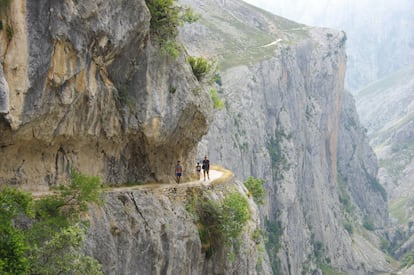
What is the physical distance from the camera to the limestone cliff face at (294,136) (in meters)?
115

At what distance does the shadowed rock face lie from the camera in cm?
2583

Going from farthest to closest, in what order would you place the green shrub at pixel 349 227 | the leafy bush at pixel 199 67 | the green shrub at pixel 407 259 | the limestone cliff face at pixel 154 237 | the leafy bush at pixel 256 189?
the green shrub at pixel 349 227, the green shrub at pixel 407 259, the leafy bush at pixel 256 189, the leafy bush at pixel 199 67, the limestone cliff face at pixel 154 237

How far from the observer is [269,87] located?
127m

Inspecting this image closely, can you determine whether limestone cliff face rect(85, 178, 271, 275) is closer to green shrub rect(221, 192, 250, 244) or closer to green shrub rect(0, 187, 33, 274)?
green shrub rect(221, 192, 250, 244)

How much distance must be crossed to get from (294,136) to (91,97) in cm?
10670

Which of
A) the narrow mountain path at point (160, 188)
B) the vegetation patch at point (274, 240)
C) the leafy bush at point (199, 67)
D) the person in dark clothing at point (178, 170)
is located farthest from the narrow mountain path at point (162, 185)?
the vegetation patch at point (274, 240)

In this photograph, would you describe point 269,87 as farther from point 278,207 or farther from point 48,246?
point 48,246

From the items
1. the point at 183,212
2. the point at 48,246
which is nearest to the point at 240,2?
the point at 183,212

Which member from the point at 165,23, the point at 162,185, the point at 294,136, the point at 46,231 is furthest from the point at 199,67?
the point at 294,136

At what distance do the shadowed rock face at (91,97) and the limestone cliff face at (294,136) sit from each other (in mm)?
49212

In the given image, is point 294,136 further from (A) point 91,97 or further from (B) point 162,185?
(A) point 91,97

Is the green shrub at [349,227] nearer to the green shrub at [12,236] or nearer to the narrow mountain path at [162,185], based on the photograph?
the narrow mountain path at [162,185]

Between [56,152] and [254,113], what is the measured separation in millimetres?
89989

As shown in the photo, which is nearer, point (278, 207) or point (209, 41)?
point (278, 207)
